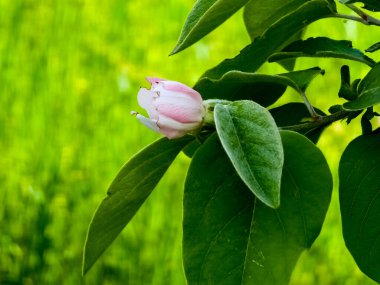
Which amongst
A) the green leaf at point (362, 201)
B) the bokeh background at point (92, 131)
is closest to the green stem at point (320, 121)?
the green leaf at point (362, 201)

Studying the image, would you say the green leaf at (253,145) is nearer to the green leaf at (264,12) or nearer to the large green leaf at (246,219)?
the large green leaf at (246,219)

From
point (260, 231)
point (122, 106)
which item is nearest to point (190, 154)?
point (260, 231)

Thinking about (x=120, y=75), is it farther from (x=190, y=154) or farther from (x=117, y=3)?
(x=190, y=154)

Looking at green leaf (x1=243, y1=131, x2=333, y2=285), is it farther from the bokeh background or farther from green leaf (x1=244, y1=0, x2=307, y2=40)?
the bokeh background

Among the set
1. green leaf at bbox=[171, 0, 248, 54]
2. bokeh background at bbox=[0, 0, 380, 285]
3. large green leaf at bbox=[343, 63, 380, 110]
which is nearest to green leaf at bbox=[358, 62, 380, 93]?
large green leaf at bbox=[343, 63, 380, 110]

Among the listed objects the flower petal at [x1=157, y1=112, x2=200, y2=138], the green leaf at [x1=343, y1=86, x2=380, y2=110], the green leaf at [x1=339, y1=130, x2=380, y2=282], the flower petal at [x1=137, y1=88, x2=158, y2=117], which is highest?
the flower petal at [x1=137, y1=88, x2=158, y2=117]
